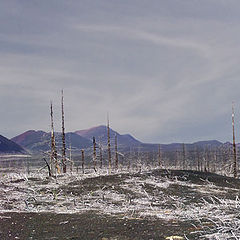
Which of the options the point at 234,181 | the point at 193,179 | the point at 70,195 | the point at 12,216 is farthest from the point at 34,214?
the point at 234,181

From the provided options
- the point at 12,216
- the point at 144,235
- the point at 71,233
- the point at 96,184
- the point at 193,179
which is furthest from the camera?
the point at 193,179

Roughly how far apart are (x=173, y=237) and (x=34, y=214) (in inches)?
331

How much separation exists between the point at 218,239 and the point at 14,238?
658 centimetres

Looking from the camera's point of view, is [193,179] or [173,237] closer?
[173,237]

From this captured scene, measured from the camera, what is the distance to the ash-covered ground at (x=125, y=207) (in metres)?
10.3

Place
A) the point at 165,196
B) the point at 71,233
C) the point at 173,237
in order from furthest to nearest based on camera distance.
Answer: the point at 165,196
the point at 71,233
the point at 173,237

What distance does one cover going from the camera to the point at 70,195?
22.0 metres

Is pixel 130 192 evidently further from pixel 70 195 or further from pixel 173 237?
pixel 173 237

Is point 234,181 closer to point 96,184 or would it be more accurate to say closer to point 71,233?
point 96,184

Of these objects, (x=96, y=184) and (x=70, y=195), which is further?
(x=96, y=184)

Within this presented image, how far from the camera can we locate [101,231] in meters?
10.6

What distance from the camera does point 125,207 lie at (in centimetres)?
1762

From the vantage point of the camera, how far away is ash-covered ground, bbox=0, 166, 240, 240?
10.3 metres

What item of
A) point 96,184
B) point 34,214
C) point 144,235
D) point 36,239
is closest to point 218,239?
point 144,235
